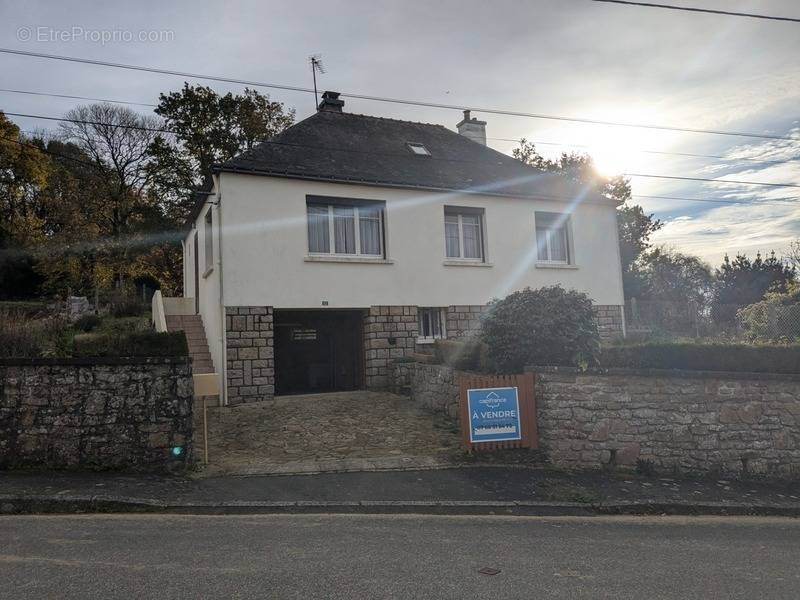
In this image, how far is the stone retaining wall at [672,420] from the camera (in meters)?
8.52

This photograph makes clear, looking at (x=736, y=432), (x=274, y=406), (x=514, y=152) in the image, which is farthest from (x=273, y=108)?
(x=736, y=432)

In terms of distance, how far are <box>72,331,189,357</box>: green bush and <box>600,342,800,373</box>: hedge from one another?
22.3 ft

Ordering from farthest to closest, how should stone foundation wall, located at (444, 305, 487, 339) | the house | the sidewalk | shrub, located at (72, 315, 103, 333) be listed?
stone foundation wall, located at (444, 305, 487, 339)
shrub, located at (72, 315, 103, 333)
the house
the sidewalk

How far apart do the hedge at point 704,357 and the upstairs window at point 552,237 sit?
8074mm

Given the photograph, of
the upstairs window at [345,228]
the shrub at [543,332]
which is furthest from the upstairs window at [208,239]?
the shrub at [543,332]

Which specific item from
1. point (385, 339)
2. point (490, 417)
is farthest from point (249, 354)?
point (490, 417)

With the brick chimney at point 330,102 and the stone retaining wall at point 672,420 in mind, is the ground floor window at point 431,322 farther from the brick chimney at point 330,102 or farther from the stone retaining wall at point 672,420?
the brick chimney at point 330,102

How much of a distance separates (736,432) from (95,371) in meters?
9.80

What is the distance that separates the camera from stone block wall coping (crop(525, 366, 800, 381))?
8602 millimetres

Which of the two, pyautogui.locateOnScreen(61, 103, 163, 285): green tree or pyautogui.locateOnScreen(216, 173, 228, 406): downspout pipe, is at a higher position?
pyautogui.locateOnScreen(61, 103, 163, 285): green tree

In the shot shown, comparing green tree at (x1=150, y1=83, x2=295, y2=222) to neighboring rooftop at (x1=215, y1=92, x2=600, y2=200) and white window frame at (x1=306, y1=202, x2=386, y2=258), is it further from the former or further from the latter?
white window frame at (x1=306, y1=202, x2=386, y2=258)

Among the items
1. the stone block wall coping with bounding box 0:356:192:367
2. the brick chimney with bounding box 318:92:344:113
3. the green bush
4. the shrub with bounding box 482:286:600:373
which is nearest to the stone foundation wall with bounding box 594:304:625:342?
the shrub with bounding box 482:286:600:373

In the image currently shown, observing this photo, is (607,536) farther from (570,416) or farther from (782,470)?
(782,470)

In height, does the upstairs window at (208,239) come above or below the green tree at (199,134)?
below
